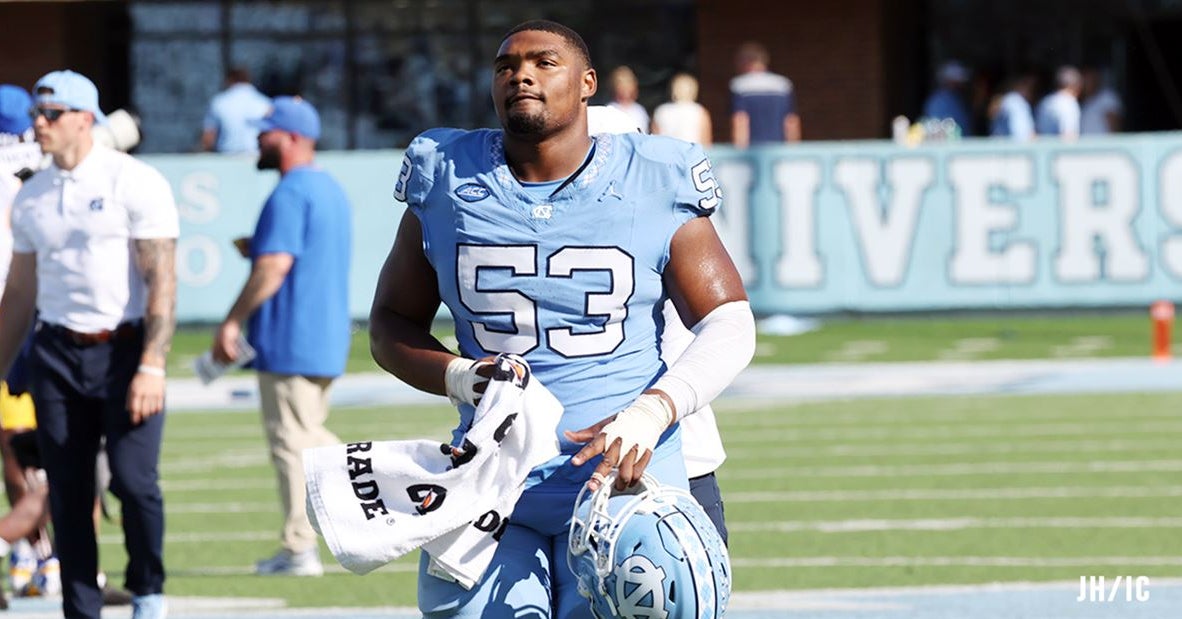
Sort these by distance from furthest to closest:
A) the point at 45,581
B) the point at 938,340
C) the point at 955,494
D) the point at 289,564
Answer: the point at 938,340, the point at 955,494, the point at 289,564, the point at 45,581

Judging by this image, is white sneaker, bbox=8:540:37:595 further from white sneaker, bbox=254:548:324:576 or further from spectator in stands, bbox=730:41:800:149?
spectator in stands, bbox=730:41:800:149

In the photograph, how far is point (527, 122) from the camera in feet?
15.5

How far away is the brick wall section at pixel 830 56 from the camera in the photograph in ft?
85.4

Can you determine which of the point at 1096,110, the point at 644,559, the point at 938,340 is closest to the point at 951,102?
the point at 1096,110

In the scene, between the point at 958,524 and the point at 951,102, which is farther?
the point at 951,102

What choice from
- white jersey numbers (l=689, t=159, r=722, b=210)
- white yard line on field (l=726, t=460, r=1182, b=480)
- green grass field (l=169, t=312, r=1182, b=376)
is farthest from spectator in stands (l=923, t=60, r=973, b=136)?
white jersey numbers (l=689, t=159, r=722, b=210)

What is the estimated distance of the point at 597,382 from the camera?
4.80 meters

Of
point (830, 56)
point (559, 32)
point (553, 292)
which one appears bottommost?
point (553, 292)

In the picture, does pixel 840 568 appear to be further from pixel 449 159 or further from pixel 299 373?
pixel 449 159

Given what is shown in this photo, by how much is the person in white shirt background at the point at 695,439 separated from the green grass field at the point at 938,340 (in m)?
12.3

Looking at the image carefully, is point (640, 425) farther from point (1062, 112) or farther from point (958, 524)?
point (1062, 112)

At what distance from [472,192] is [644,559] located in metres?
0.87

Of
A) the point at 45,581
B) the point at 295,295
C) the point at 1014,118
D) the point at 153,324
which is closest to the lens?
the point at 153,324

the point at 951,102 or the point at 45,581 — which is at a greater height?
the point at 951,102
